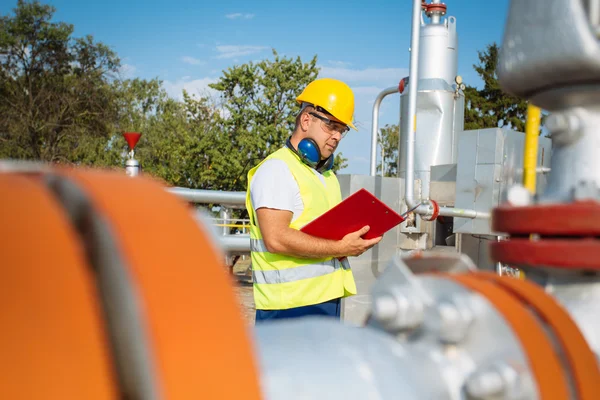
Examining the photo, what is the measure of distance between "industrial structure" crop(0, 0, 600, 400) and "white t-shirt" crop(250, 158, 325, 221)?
1598 mm

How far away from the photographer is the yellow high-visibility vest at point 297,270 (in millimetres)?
2807

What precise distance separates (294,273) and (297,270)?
2cm

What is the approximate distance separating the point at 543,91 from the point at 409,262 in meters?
0.49

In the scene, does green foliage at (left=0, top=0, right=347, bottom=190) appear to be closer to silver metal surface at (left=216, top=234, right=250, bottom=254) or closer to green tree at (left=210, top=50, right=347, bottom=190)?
green tree at (left=210, top=50, right=347, bottom=190)

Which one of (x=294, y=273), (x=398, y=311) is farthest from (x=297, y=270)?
(x=398, y=311)

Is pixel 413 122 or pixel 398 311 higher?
pixel 413 122

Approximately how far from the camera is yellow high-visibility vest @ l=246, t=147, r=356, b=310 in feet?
9.21

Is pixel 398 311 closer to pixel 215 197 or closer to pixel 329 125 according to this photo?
pixel 329 125

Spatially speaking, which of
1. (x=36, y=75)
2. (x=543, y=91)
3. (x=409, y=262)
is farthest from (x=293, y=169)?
(x=36, y=75)

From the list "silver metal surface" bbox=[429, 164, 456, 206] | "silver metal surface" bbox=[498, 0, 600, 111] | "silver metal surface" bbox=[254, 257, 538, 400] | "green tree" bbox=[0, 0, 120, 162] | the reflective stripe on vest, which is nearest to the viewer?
"silver metal surface" bbox=[254, 257, 538, 400]

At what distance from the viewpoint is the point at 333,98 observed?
3176mm

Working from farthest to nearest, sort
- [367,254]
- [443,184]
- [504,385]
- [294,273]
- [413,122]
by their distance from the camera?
[443,184] < [367,254] < [413,122] < [294,273] < [504,385]

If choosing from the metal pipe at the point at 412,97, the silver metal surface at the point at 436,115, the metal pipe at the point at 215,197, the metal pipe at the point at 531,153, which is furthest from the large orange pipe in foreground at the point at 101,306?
the silver metal surface at the point at 436,115

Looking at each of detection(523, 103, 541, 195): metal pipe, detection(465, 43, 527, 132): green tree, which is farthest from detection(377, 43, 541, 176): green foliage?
detection(523, 103, 541, 195): metal pipe
